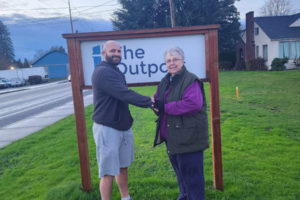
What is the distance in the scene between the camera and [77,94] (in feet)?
10.1

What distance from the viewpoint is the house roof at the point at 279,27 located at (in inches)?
971

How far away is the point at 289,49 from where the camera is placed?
80.2 feet

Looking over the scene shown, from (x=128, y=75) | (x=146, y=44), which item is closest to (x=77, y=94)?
(x=128, y=75)

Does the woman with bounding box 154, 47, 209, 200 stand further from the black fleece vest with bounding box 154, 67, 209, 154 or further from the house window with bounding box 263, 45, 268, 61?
the house window with bounding box 263, 45, 268, 61

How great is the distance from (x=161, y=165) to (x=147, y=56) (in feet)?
6.57

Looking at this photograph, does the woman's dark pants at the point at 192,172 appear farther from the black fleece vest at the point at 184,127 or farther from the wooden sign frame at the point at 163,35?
the wooden sign frame at the point at 163,35

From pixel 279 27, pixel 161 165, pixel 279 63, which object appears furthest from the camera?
pixel 279 27

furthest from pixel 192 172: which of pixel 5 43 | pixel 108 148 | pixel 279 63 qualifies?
pixel 5 43

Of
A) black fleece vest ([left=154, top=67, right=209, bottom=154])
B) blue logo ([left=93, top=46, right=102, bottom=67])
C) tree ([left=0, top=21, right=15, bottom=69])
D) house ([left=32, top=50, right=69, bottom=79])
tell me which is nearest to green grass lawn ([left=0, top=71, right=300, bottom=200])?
black fleece vest ([left=154, top=67, right=209, bottom=154])

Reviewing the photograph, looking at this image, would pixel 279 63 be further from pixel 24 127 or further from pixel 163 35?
pixel 163 35

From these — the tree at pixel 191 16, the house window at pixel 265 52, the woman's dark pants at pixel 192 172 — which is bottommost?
the woman's dark pants at pixel 192 172

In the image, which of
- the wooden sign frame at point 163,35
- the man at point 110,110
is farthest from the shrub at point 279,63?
the man at point 110,110

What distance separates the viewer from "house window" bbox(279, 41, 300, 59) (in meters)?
24.4

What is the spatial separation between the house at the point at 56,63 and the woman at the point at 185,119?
2307 inches
